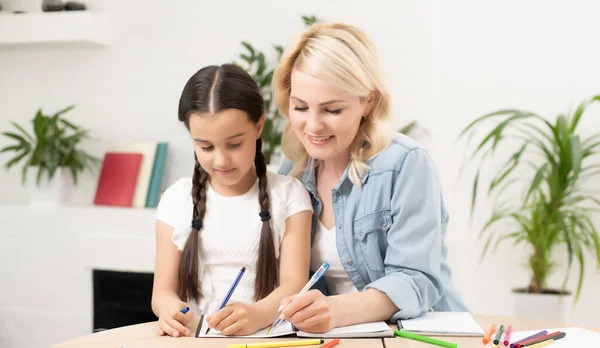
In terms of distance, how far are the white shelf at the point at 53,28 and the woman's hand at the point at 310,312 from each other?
240 centimetres

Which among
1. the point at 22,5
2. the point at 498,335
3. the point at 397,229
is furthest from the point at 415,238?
the point at 22,5

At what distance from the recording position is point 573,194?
2805 mm

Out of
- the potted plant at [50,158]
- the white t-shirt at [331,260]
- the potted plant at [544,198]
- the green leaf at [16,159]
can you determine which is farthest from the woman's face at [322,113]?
the green leaf at [16,159]

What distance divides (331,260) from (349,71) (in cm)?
45

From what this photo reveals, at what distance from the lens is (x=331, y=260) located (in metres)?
1.59

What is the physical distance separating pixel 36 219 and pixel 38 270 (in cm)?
24

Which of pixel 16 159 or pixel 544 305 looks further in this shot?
pixel 16 159

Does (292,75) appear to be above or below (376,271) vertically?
above

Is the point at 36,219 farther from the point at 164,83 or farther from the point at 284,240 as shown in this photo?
the point at 284,240

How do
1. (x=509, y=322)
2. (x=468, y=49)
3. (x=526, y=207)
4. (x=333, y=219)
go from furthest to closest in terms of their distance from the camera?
(x=468, y=49) < (x=526, y=207) < (x=333, y=219) < (x=509, y=322)

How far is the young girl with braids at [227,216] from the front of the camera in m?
1.43

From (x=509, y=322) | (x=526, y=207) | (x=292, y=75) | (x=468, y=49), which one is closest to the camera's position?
(x=509, y=322)

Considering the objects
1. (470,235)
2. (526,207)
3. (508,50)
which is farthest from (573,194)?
(508,50)

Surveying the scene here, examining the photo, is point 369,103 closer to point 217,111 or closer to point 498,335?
point 217,111
